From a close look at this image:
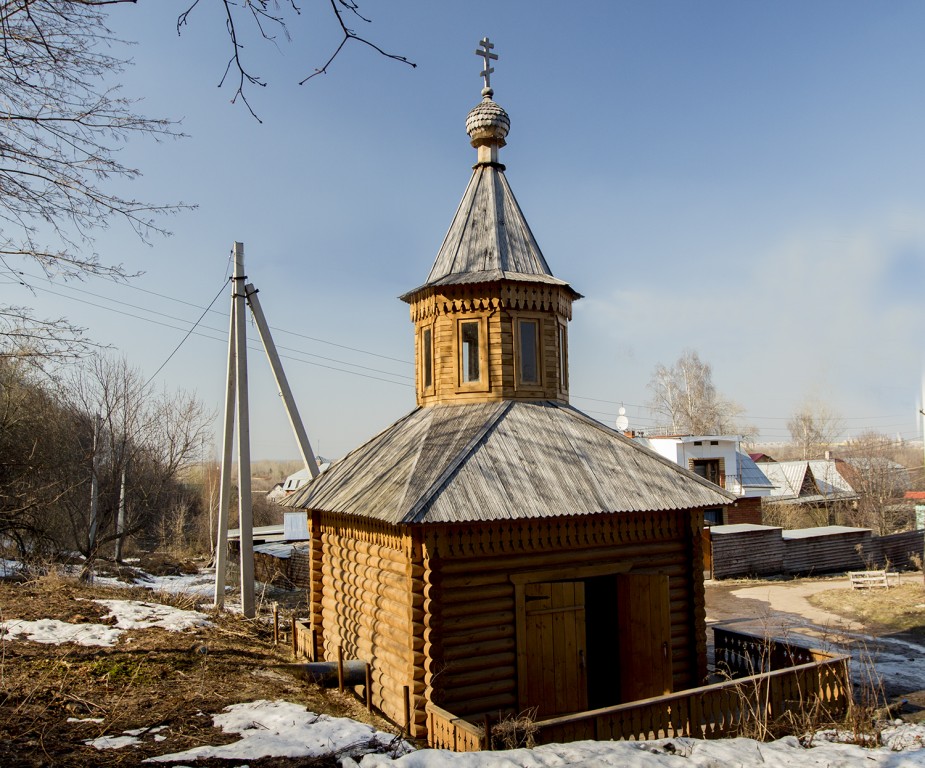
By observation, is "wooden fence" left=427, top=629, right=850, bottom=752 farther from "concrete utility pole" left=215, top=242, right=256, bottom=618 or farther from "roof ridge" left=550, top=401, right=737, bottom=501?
"concrete utility pole" left=215, top=242, right=256, bottom=618

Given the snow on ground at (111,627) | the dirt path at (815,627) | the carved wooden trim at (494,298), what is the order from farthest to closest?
1. the dirt path at (815,627)
2. the carved wooden trim at (494,298)
3. the snow on ground at (111,627)

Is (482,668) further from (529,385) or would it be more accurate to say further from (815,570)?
(815,570)

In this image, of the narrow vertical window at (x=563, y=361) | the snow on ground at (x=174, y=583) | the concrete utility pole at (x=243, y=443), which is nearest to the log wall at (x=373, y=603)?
the concrete utility pole at (x=243, y=443)

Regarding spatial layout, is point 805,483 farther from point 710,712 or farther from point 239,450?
point 710,712

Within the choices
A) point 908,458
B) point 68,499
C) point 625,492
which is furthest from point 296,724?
point 908,458

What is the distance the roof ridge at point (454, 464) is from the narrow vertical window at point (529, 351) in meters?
0.72

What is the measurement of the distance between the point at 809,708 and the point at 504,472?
5551 mm

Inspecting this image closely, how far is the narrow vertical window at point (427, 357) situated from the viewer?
13602 mm

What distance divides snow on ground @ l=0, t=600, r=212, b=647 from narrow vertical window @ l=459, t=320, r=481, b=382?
7.25 m

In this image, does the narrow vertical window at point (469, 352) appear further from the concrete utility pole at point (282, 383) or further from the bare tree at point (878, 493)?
the bare tree at point (878, 493)

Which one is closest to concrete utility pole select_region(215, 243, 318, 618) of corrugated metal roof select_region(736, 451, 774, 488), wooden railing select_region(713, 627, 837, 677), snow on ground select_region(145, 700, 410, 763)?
snow on ground select_region(145, 700, 410, 763)

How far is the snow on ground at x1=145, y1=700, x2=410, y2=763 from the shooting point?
641cm

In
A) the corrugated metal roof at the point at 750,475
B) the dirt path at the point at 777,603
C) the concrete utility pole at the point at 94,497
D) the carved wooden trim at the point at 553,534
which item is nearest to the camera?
the carved wooden trim at the point at 553,534

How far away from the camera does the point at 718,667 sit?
1286cm
